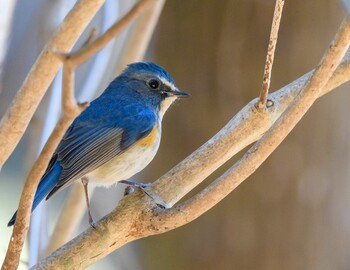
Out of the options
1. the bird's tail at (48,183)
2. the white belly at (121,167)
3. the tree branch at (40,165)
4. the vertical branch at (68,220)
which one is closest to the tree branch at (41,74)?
the tree branch at (40,165)

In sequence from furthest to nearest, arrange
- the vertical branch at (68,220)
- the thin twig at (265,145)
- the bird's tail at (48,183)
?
the vertical branch at (68,220) → the bird's tail at (48,183) → the thin twig at (265,145)

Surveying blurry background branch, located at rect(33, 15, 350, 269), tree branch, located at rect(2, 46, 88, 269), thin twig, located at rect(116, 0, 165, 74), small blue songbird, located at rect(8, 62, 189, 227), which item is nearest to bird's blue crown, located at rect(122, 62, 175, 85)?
small blue songbird, located at rect(8, 62, 189, 227)

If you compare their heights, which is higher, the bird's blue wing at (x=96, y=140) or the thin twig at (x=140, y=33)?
the thin twig at (x=140, y=33)

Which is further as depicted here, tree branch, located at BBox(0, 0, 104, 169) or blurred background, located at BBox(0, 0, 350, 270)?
blurred background, located at BBox(0, 0, 350, 270)

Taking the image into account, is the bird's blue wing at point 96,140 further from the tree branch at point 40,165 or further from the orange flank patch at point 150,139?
the tree branch at point 40,165

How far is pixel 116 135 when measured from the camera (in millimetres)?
2521

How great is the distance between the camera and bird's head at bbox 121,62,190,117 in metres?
2.77

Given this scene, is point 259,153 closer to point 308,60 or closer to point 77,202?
point 77,202

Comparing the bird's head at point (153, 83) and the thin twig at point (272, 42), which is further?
the bird's head at point (153, 83)

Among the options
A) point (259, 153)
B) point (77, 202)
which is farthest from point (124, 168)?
point (259, 153)

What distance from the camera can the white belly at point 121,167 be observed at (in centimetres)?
246

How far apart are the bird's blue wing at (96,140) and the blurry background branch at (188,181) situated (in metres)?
0.33

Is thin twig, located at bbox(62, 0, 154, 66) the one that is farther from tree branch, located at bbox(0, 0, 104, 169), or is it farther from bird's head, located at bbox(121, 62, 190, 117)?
bird's head, located at bbox(121, 62, 190, 117)

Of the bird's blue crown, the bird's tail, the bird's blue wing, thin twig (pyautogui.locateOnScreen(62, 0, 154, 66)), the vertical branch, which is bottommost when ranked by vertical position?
the vertical branch
